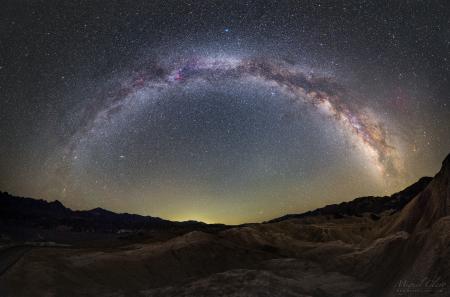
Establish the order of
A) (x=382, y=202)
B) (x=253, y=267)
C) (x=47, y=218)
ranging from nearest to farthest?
(x=253, y=267) < (x=47, y=218) < (x=382, y=202)

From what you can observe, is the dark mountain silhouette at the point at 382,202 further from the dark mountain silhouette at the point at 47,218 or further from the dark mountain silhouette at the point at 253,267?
→ the dark mountain silhouette at the point at 47,218

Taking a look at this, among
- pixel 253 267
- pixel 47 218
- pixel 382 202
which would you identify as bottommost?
pixel 253 267

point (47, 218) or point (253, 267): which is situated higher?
point (47, 218)

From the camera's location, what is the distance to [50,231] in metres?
113

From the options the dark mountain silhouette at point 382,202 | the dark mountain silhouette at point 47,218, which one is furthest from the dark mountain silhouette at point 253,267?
the dark mountain silhouette at point 47,218

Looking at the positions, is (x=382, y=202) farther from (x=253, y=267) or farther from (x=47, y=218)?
(x=47, y=218)

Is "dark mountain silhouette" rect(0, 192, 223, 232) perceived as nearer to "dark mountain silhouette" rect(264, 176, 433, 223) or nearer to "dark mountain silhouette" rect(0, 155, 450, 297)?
"dark mountain silhouette" rect(264, 176, 433, 223)

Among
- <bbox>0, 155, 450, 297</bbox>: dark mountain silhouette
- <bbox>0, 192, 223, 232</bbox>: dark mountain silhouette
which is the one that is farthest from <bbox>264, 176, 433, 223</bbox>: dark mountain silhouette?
<bbox>0, 192, 223, 232</bbox>: dark mountain silhouette

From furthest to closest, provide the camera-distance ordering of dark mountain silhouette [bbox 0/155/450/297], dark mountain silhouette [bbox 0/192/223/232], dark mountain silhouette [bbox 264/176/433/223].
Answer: dark mountain silhouette [bbox 264/176/433/223], dark mountain silhouette [bbox 0/192/223/232], dark mountain silhouette [bbox 0/155/450/297]

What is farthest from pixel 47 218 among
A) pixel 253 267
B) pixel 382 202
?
pixel 382 202

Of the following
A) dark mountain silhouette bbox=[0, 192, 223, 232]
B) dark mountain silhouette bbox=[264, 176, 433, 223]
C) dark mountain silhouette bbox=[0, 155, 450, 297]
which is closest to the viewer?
dark mountain silhouette bbox=[0, 155, 450, 297]

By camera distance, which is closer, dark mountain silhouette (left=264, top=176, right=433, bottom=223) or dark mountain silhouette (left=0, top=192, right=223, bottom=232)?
dark mountain silhouette (left=0, top=192, right=223, bottom=232)

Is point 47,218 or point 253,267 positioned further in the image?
point 47,218

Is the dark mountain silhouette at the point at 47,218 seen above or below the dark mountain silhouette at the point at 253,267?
above
